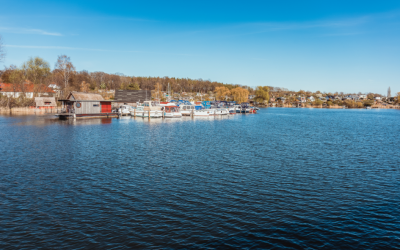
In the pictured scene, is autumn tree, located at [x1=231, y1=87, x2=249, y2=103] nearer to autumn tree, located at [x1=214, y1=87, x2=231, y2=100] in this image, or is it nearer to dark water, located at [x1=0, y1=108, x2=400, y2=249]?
autumn tree, located at [x1=214, y1=87, x2=231, y2=100]

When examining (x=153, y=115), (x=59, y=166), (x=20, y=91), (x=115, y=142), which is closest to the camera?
(x=59, y=166)

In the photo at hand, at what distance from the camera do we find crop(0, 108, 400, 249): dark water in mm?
12688

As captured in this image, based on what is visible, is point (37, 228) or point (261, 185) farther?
point (261, 185)

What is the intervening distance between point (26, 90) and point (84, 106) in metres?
53.6

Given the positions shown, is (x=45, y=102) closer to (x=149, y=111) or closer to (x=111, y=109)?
(x=111, y=109)

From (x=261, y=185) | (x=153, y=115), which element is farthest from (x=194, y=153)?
(x=153, y=115)

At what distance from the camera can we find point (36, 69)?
11769 cm

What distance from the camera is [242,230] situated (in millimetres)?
13477

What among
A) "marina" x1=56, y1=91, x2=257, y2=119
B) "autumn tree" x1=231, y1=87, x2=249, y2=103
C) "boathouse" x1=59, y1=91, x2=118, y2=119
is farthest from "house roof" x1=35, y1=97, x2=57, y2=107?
"autumn tree" x1=231, y1=87, x2=249, y2=103

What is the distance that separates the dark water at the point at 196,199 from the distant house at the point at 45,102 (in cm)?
7099

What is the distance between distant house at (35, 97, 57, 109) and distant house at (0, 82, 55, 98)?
12.8m

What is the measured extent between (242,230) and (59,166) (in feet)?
61.4

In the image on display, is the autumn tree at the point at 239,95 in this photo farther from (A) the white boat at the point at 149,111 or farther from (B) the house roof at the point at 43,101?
(B) the house roof at the point at 43,101

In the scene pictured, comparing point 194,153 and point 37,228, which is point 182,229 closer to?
point 37,228
